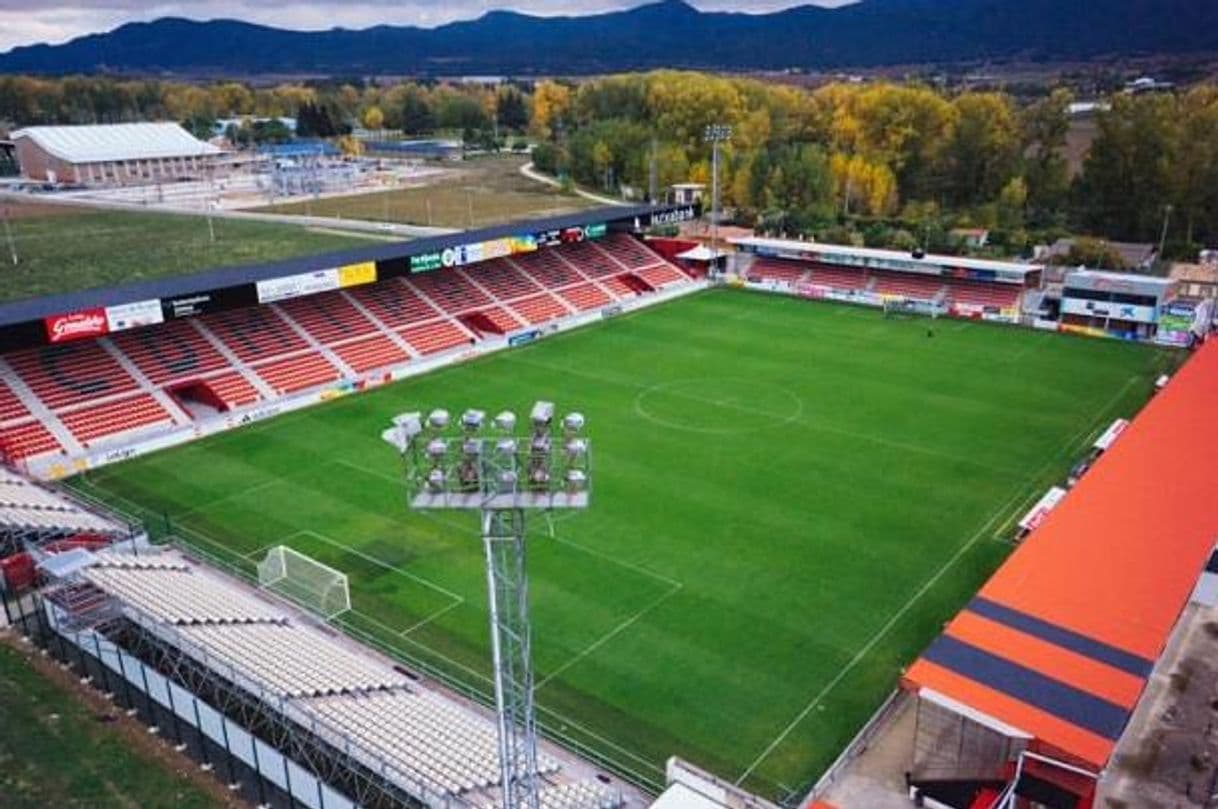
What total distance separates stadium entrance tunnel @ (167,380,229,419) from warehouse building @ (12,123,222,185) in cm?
6471

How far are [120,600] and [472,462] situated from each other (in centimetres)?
1405

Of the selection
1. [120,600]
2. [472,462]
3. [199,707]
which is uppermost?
[472,462]

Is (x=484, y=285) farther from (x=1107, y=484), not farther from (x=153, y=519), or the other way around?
(x=1107, y=484)

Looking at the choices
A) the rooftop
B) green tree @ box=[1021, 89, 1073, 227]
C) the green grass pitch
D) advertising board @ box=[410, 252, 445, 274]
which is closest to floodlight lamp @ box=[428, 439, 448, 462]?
the green grass pitch

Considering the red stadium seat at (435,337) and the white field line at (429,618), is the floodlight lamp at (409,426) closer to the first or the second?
the white field line at (429,618)

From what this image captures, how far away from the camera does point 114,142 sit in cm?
9775

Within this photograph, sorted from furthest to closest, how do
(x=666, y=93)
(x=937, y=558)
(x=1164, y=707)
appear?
(x=666, y=93), (x=937, y=558), (x=1164, y=707)

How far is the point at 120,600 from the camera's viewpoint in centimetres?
2117

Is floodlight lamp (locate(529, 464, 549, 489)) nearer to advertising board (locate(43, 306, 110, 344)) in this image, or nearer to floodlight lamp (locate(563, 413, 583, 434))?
floodlight lamp (locate(563, 413, 583, 434))

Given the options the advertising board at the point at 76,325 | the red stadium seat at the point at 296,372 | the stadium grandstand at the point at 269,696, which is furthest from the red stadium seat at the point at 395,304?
the stadium grandstand at the point at 269,696

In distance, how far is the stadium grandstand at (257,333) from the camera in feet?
123

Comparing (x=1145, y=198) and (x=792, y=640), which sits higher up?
(x=1145, y=198)

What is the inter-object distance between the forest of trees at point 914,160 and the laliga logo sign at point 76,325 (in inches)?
2204

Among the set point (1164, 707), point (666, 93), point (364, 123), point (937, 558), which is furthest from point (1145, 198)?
point (364, 123)
